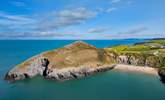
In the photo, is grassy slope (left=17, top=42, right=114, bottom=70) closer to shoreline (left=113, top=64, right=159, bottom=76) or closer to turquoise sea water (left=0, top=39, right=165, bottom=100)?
shoreline (left=113, top=64, right=159, bottom=76)

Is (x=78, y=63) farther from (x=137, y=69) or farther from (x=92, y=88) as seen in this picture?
(x=137, y=69)

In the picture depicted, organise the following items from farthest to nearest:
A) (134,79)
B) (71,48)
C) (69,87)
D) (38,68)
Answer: (71,48), (38,68), (134,79), (69,87)

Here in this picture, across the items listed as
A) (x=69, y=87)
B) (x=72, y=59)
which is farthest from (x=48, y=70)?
(x=69, y=87)

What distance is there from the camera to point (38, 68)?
7556 centimetres

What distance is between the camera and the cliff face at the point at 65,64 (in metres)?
71.4

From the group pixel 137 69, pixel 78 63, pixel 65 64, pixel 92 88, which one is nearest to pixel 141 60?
pixel 137 69

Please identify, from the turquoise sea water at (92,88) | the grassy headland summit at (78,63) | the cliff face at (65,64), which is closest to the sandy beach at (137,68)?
the grassy headland summit at (78,63)

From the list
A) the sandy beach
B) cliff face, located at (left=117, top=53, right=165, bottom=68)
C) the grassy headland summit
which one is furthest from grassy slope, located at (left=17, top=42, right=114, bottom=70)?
cliff face, located at (left=117, top=53, right=165, bottom=68)

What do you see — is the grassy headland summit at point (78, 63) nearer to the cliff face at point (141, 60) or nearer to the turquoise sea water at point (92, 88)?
the cliff face at point (141, 60)

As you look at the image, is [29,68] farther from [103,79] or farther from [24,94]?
[103,79]

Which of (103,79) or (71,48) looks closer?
(103,79)

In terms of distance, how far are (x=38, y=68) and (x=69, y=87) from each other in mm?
17629

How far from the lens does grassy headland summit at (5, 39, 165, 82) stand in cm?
7169

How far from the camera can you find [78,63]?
76.1 m
